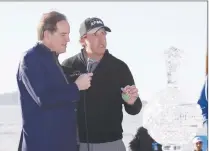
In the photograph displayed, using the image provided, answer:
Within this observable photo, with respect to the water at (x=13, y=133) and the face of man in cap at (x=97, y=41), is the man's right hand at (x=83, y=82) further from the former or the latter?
the water at (x=13, y=133)

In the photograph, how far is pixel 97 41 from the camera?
2.28 meters

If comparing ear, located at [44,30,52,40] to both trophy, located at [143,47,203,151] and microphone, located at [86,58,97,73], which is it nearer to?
microphone, located at [86,58,97,73]

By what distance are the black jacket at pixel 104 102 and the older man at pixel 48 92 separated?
0.21 meters

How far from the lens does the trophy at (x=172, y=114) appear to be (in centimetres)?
175

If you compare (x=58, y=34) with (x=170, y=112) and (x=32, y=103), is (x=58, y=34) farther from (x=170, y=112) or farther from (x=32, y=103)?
(x=170, y=112)

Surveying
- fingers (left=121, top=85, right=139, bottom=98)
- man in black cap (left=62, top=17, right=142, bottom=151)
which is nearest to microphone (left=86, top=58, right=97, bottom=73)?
man in black cap (left=62, top=17, right=142, bottom=151)

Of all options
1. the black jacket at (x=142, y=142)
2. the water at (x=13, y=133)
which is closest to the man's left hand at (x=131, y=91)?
the black jacket at (x=142, y=142)

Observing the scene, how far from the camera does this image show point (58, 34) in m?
2.03

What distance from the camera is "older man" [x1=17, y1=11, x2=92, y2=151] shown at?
6.33 feet

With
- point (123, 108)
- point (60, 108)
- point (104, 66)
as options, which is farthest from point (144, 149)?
point (60, 108)

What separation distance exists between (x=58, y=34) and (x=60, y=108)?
316 mm

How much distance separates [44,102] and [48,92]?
1.7 inches

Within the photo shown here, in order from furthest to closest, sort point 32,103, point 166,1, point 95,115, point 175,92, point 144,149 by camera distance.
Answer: point 144,149 < point 166,1 < point 95,115 < point 32,103 < point 175,92

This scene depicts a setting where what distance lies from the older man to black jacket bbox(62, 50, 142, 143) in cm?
21
